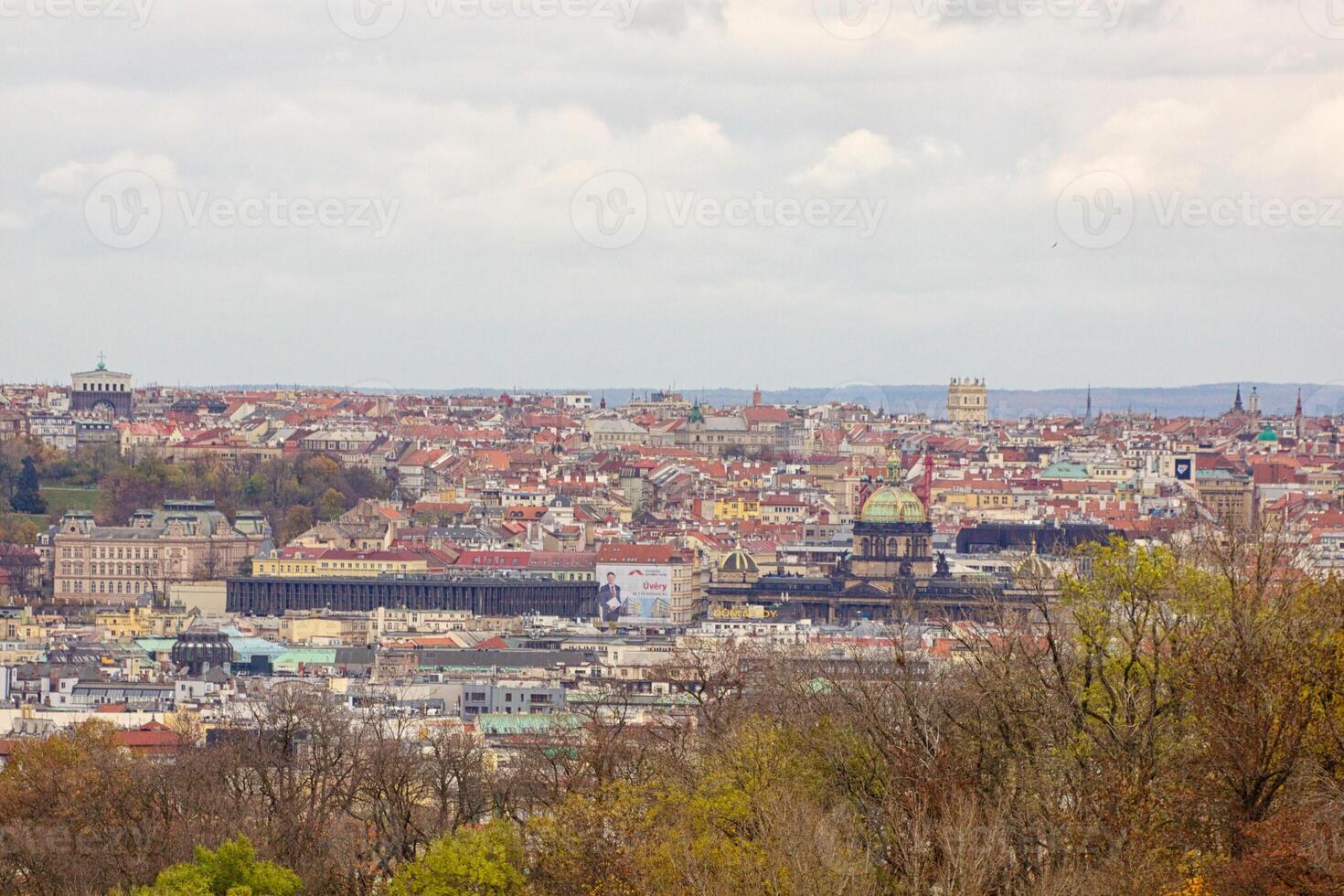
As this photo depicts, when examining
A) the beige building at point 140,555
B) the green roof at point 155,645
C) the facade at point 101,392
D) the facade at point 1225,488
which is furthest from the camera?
the facade at point 101,392

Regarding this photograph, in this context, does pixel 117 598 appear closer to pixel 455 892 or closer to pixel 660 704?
pixel 660 704

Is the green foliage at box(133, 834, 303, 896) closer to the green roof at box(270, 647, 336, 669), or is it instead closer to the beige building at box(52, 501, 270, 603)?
the green roof at box(270, 647, 336, 669)

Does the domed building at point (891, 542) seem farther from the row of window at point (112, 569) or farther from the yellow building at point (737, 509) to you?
the yellow building at point (737, 509)

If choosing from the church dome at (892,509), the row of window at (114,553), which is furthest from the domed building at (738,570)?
the row of window at (114,553)

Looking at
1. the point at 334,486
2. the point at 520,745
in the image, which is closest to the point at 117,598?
the point at 334,486

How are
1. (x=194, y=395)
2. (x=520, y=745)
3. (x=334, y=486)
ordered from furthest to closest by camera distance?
(x=194, y=395) < (x=334, y=486) < (x=520, y=745)

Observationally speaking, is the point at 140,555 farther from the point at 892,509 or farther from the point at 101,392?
the point at 101,392
